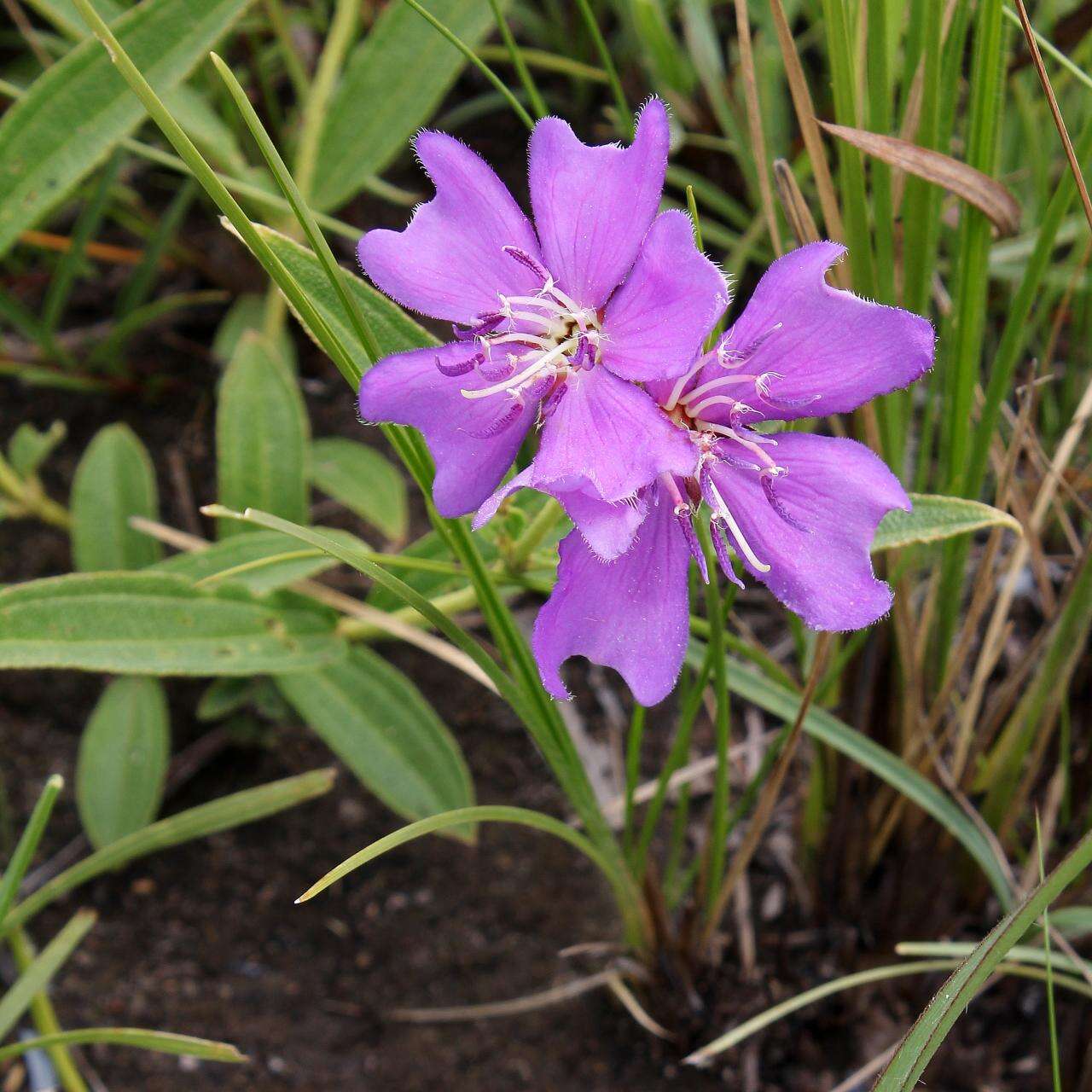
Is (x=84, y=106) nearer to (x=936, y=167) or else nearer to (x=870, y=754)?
(x=936, y=167)

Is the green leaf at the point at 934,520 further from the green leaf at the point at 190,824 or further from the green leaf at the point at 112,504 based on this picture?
the green leaf at the point at 112,504

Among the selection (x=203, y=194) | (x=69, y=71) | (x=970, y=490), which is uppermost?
(x=970, y=490)

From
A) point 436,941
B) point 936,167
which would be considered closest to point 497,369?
point 936,167

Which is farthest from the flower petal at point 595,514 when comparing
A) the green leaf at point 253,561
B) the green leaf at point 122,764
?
the green leaf at point 122,764

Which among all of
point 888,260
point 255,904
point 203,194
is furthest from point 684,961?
point 203,194

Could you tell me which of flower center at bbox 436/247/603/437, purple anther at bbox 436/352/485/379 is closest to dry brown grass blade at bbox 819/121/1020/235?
flower center at bbox 436/247/603/437

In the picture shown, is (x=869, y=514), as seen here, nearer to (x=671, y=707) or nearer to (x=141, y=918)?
(x=671, y=707)
